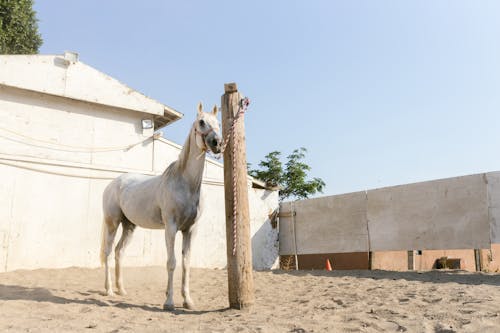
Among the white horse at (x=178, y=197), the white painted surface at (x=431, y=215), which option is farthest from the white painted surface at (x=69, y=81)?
the white painted surface at (x=431, y=215)

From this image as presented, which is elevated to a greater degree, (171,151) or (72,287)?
(171,151)

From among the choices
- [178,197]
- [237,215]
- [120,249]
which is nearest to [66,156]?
[120,249]

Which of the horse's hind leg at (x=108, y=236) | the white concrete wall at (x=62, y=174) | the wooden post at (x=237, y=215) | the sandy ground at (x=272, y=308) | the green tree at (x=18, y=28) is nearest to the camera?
the sandy ground at (x=272, y=308)

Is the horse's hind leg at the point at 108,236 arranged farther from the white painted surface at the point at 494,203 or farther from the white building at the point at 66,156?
the white painted surface at the point at 494,203

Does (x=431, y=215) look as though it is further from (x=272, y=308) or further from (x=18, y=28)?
(x=18, y=28)

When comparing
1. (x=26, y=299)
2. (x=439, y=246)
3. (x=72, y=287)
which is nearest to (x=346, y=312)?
(x=26, y=299)

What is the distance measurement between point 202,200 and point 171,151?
618 cm

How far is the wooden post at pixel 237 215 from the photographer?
4492mm

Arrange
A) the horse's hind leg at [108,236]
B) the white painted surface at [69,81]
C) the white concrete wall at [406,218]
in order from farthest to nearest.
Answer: the white painted surface at [69,81]
the white concrete wall at [406,218]
the horse's hind leg at [108,236]

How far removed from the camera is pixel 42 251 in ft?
28.5

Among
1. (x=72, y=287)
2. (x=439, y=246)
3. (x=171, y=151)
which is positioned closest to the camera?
(x=72, y=287)

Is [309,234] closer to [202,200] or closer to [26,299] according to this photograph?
[202,200]

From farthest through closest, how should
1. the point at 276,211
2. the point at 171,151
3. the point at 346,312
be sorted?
the point at 276,211 < the point at 171,151 < the point at 346,312

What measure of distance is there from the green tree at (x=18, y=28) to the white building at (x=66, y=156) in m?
9.22
